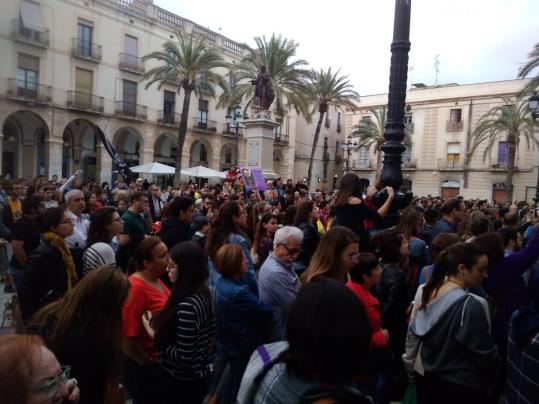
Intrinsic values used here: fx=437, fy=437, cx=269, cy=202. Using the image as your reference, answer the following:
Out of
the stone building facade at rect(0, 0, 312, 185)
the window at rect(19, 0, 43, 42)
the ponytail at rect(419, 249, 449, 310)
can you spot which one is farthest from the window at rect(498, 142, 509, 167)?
the ponytail at rect(419, 249, 449, 310)

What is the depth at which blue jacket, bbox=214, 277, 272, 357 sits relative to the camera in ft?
9.89

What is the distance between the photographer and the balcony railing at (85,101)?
27891 mm

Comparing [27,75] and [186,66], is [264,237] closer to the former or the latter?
[186,66]

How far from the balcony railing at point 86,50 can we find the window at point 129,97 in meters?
2.63

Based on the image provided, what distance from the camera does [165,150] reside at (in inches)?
1447

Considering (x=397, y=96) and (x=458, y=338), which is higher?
(x=397, y=96)

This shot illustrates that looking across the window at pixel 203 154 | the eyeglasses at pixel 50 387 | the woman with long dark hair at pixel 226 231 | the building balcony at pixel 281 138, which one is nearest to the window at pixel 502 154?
the building balcony at pixel 281 138

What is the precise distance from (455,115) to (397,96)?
126ft

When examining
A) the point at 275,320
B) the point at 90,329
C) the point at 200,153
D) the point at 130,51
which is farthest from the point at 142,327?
the point at 200,153

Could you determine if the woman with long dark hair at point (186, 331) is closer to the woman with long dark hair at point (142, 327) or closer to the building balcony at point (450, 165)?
the woman with long dark hair at point (142, 327)

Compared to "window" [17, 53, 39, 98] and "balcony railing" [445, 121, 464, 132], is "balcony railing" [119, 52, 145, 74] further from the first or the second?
"balcony railing" [445, 121, 464, 132]

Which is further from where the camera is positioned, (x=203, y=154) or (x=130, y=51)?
(x=203, y=154)

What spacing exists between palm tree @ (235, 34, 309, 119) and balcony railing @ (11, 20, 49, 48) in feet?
38.8

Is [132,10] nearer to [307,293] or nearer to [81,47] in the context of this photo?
[81,47]
